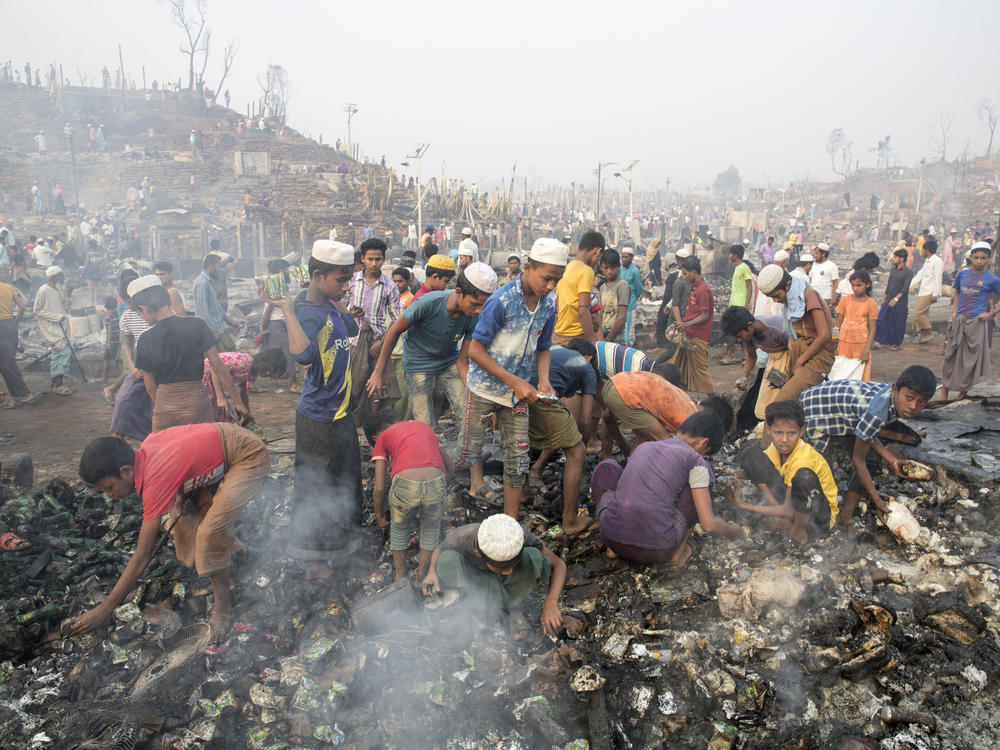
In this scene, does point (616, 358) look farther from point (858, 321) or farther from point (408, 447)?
point (858, 321)

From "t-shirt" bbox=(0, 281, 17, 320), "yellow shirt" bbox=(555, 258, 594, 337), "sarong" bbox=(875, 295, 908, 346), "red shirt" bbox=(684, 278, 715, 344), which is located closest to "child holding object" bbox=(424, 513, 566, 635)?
"yellow shirt" bbox=(555, 258, 594, 337)

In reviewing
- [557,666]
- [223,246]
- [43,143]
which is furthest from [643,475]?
[43,143]

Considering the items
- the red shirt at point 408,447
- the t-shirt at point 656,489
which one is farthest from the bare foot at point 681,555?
the red shirt at point 408,447

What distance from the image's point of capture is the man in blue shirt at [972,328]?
250 inches

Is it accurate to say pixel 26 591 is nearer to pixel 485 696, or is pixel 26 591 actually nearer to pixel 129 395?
pixel 129 395

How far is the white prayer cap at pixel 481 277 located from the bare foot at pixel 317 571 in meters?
1.95

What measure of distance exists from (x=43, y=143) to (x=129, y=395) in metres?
36.5

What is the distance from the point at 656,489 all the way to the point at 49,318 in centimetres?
894

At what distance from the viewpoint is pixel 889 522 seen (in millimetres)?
3947

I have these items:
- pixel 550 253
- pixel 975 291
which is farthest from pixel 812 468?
pixel 975 291

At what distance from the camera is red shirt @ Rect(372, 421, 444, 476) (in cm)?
352

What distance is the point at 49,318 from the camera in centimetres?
859

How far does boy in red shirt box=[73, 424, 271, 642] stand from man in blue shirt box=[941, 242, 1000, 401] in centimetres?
678

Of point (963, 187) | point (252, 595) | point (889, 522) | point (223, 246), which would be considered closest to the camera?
point (252, 595)
